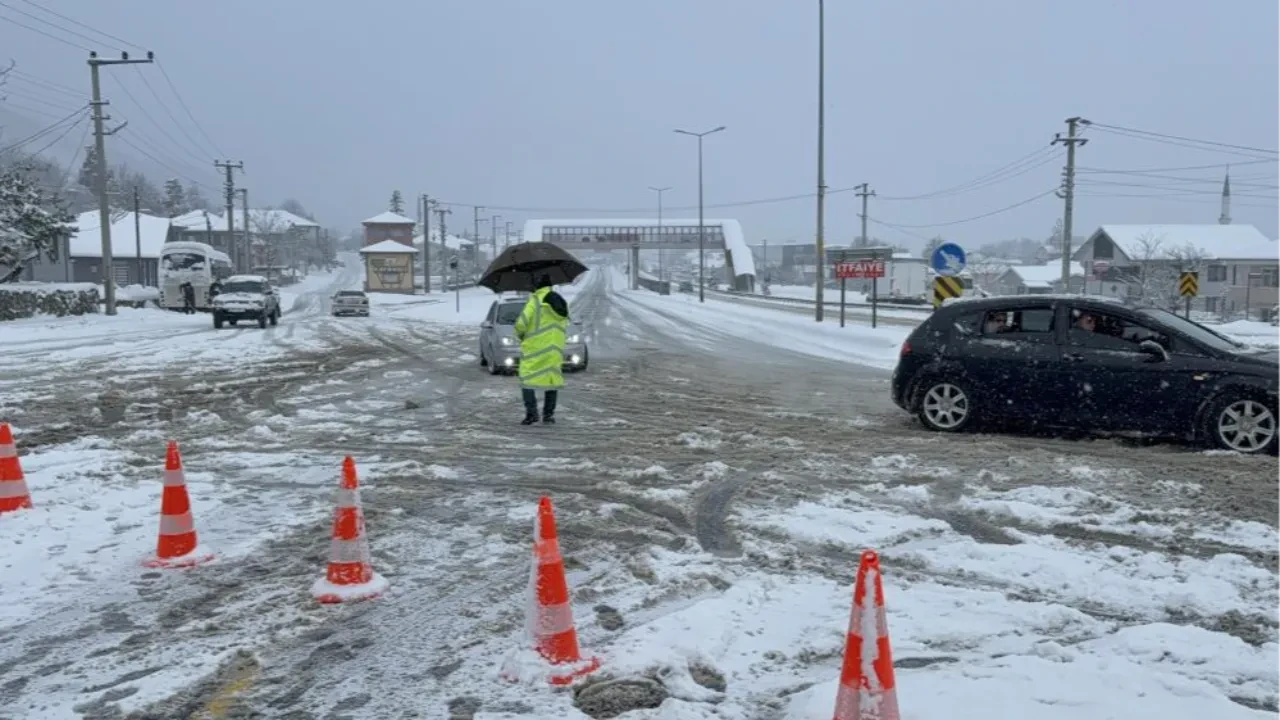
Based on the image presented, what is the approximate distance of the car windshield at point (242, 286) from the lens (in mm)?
33125

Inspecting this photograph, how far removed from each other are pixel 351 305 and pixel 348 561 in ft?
136

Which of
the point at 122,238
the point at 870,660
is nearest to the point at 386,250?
the point at 122,238

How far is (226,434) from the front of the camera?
35.2ft

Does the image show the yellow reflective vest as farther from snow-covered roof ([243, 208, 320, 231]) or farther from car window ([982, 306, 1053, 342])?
snow-covered roof ([243, 208, 320, 231])

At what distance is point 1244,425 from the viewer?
8805 mm

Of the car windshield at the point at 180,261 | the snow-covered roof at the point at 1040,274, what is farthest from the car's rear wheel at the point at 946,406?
the snow-covered roof at the point at 1040,274

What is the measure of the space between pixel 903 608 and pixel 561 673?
1.92m

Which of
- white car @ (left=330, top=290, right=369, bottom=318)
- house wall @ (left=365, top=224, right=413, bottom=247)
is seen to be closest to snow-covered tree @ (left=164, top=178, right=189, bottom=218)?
house wall @ (left=365, top=224, right=413, bottom=247)

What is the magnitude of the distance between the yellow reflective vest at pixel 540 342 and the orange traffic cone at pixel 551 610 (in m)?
6.60

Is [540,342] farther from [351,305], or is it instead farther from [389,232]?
Answer: [389,232]

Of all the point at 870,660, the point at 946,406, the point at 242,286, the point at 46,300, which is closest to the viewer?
the point at 870,660

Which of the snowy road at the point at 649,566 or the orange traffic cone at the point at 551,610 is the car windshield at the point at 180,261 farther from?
the orange traffic cone at the point at 551,610

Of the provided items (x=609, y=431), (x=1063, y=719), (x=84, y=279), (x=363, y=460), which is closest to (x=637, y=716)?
(x=1063, y=719)

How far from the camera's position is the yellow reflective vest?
35.5ft
